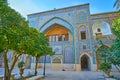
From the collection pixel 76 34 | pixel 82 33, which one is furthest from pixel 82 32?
pixel 76 34

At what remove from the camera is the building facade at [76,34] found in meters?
17.2

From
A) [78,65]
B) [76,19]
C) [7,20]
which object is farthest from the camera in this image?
[76,19]

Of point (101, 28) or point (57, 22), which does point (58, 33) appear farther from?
point (101, 28)

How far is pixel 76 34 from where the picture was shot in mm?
18422

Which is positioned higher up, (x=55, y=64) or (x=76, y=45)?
(x=76, y=45)

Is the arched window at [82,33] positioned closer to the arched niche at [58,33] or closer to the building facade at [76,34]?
the building facade at [76,34]

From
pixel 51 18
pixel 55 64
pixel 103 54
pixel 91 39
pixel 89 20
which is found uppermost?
pixel 51 18

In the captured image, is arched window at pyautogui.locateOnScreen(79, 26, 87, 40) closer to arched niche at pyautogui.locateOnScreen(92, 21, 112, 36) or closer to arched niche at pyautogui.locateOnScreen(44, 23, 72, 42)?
arched niche at pyautogui.locateOnScreen(92, 21, 112, 36)

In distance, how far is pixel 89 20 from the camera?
59.4ft

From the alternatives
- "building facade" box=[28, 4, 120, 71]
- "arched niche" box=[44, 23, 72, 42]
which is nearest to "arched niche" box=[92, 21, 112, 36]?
"building facade" box=[28, 4, 120, 71]

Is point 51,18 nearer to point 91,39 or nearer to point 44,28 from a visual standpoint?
point 44,28

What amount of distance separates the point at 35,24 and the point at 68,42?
7.79 metres

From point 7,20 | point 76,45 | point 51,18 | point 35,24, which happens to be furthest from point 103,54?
point 35,24

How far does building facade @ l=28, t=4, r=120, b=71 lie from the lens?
17.2 meters
